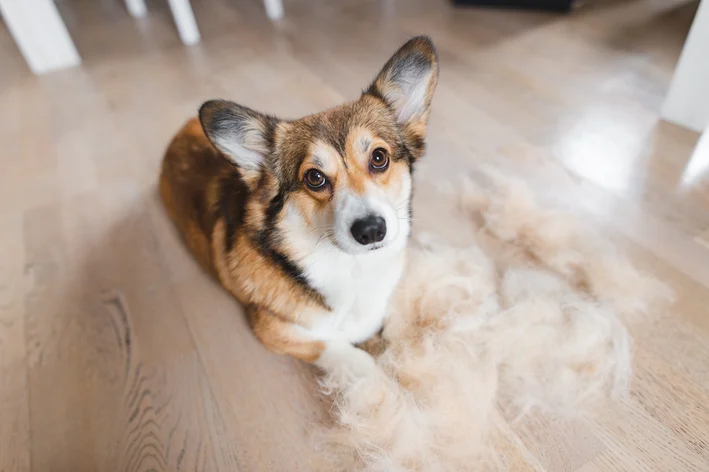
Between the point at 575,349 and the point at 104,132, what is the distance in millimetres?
2448

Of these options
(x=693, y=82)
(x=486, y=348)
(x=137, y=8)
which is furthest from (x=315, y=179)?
(x=137, y=8)

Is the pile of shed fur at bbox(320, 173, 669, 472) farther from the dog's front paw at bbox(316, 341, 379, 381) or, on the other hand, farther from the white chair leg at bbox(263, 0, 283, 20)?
the white chair leg at bbox(263, 0, 283, 20)

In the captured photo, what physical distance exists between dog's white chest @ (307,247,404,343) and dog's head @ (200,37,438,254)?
7cm

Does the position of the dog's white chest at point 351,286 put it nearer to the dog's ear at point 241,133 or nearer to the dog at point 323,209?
the dog at point 323,209

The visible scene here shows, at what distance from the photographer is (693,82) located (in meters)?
1.83

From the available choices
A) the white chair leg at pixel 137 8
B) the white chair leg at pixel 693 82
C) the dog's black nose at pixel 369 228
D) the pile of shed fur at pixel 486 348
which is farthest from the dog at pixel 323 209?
the white chair leg at pixel 137 8

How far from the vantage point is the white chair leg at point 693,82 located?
174 cm

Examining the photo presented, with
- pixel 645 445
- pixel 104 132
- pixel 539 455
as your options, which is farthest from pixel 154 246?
pixel 645 445

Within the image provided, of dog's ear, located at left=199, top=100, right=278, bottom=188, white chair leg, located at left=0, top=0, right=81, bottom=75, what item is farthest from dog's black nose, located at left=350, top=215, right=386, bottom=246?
white chair leg, located at left=0, top=0, right=81, bottom=75

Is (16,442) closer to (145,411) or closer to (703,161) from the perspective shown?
(145,411)

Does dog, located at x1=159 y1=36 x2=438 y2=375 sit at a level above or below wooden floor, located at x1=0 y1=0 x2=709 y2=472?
above

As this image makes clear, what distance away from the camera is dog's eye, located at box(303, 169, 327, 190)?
98 centimetres

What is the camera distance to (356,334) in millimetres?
1193

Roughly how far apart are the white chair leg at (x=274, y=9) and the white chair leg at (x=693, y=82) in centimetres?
264
